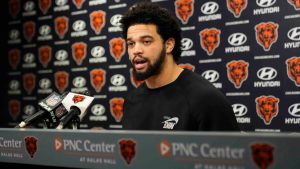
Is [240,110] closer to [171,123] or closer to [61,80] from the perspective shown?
[171,123]

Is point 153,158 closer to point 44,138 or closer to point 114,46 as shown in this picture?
point 44,138

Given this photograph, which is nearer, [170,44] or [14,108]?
[170,44]

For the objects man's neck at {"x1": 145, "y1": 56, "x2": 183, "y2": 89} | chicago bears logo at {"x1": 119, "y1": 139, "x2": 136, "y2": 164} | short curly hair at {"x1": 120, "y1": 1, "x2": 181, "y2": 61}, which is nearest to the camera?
chicago bears logo at {"x1": 119, "y1": 139, "x2": 136, "y2": 164}

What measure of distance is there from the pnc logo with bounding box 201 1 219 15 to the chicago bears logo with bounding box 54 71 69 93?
155 centimetres

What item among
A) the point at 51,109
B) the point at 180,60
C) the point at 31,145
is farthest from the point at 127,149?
the point at 180,60

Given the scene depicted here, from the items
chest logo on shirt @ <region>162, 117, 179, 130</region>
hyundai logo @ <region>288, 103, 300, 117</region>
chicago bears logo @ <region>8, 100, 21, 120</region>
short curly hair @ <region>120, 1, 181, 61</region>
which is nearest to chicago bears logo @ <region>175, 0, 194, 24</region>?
short curly hair @ <region>120, 1, 181, 61</region>

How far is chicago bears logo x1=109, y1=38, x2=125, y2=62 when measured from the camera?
11.5 feet

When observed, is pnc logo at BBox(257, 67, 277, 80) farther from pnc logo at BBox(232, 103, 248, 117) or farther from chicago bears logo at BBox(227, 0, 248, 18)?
chicago bears logo at BBox(227, 0, 248, 18)

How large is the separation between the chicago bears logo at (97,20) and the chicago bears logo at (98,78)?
1.26 feet

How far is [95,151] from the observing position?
0.65m

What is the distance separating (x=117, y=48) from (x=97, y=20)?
372 millimetres

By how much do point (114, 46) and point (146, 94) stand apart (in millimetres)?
1663

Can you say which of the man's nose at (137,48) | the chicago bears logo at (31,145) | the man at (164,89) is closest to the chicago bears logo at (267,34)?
the man at (164,89)

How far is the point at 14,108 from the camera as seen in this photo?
408 centimetres
